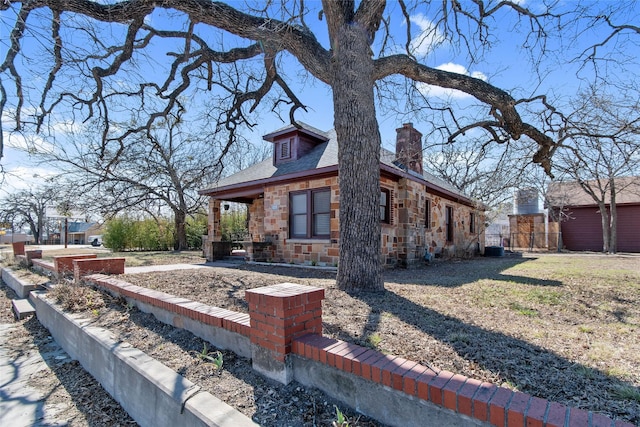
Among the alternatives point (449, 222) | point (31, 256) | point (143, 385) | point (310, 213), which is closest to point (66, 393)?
point (143, 385)

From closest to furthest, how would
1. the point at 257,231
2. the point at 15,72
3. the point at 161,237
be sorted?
the point at 15,72 → the point at 257,231 → the point at 161,237

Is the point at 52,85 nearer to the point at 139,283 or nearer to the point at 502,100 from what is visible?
the point at 139,283

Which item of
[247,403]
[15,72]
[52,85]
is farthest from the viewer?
[52,85]

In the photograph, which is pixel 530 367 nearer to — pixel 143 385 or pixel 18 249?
pixel 143 385

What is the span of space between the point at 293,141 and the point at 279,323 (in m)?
8.96

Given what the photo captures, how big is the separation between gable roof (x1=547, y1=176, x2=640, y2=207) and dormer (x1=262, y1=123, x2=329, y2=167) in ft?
46.5

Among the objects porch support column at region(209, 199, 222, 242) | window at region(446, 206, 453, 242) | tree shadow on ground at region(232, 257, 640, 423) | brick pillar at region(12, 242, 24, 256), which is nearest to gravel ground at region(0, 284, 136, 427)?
tree shadow on ground at region(232, 257, 640, 423)

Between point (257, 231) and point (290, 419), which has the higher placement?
point (257, 231)

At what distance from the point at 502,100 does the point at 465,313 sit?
4090 mm

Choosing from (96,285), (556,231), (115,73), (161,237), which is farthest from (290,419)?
(556,231)

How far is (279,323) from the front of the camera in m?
2.43

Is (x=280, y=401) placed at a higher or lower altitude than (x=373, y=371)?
lower

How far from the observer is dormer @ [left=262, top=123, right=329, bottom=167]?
422 inches

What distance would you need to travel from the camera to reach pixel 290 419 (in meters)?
2.10
